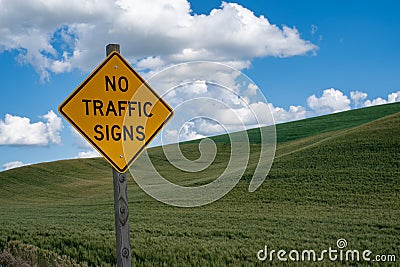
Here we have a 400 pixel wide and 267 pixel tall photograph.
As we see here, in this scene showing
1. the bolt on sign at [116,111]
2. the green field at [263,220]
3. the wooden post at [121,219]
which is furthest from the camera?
the green field at [263,220]

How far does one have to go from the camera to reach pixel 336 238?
11805 millimetres

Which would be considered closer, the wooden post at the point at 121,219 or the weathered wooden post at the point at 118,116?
the weathered wooden post at the point at 118,116

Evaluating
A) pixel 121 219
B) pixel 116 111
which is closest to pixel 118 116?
pixel 116 111

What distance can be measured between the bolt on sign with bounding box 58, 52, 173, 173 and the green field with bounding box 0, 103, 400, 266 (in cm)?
241

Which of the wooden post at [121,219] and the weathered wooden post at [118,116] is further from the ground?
the weathered wooden post at [118,116]

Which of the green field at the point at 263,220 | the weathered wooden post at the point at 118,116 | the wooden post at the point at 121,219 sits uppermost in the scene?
the weathered wooden post at the point at 118,116

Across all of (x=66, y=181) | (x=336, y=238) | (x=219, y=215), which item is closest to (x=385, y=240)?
(x=336, y=238)

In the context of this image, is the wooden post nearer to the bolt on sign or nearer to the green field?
the bolt on sign

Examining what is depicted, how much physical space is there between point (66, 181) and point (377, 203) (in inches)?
1604

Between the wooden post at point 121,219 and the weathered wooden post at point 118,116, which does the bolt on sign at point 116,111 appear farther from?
the wooden post at point 121,219

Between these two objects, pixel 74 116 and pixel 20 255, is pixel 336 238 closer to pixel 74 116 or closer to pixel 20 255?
pixel 20 255

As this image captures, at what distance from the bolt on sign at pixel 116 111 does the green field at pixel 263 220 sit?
2.41 metres

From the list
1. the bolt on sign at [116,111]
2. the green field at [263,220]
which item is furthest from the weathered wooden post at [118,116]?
the green field at [263,220]

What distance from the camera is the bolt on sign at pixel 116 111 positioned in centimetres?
512
